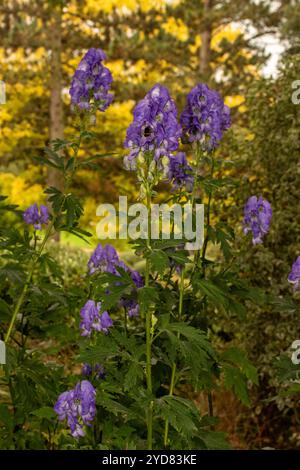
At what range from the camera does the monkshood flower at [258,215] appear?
11.5 ft

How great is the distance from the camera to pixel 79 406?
3006 millimetres

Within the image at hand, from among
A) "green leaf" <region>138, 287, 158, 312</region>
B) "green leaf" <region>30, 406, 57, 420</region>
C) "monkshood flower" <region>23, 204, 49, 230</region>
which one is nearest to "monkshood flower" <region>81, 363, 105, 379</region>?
"green leaf" <region>30, 406, 57, 420</region>

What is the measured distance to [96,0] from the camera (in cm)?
1659

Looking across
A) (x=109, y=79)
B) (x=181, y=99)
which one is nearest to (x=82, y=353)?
(x=109, y=79)

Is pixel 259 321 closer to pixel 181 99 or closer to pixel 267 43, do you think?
pixel 181 99

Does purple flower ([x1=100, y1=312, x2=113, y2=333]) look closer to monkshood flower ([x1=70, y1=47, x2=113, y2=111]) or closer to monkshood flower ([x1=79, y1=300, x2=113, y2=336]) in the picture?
monkshood flower ([x1=79, y1=300, x2=113, y2=336])

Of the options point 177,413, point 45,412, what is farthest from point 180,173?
point 45,412

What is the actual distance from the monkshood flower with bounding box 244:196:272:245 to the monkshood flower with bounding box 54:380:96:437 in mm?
1129

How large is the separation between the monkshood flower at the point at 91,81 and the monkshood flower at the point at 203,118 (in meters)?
0.38

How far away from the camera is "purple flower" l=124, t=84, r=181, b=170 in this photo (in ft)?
9.13

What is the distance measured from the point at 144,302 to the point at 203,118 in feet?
3.29

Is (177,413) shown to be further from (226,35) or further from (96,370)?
(226,35)

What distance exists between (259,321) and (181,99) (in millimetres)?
9099
